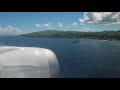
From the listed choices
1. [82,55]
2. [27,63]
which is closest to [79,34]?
[82,55]

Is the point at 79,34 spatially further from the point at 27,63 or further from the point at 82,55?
the point at 27,63

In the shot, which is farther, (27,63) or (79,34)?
(79,34)

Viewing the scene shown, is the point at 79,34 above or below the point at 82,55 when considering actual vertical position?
above

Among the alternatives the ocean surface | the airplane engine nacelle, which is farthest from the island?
the airplane engine nacelle

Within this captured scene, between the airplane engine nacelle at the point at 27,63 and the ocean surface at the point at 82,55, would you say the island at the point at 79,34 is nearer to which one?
the ocean surface at the point at 82,55

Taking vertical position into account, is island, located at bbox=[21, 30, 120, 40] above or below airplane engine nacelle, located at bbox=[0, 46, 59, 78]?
above

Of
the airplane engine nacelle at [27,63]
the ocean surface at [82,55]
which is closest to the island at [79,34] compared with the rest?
the ocean surface at [82,55]

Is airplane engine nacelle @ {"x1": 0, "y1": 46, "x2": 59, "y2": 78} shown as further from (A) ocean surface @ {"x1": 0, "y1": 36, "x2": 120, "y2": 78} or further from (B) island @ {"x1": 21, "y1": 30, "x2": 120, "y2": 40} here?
(B) island @ {"x1": 21, "y1": 30, "x2": 120, "y2": 40}
